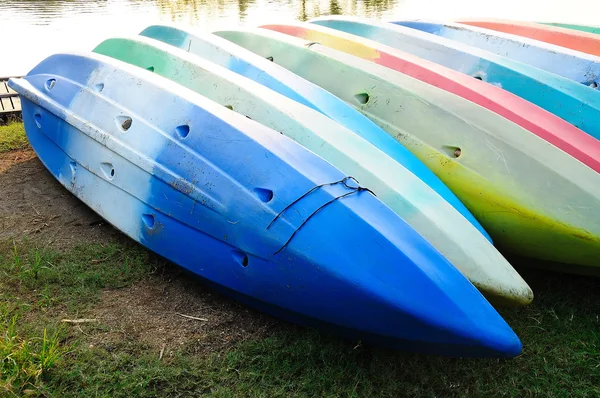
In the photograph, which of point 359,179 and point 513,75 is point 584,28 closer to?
point 513,75

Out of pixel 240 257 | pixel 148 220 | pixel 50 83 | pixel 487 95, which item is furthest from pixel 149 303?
pixel 487 95

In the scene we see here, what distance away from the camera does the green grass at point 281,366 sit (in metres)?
2.16

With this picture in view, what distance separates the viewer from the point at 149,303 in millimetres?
2646

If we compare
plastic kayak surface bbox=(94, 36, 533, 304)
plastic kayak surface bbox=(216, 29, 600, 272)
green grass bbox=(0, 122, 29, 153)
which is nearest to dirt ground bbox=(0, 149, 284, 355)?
plastic kayak surface bbox=(94, 36, 533, 304)

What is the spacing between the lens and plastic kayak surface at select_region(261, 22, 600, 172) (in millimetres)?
3117

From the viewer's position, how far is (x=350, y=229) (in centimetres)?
220

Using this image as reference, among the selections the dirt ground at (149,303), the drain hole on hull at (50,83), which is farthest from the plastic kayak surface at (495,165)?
the drain hole on hull at (50,83)

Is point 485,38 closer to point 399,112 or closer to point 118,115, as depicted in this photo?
point 399,112

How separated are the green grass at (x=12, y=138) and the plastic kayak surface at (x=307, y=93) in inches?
62.6

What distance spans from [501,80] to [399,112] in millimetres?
976

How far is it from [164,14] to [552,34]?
7592mm

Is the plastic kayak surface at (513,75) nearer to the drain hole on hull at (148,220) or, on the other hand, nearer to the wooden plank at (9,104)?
the drain hole on hull at (148,220)

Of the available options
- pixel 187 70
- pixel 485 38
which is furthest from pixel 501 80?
pixel 187 70

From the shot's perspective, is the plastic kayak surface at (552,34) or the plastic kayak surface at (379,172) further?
the plastic kayak surface at (552,34)
